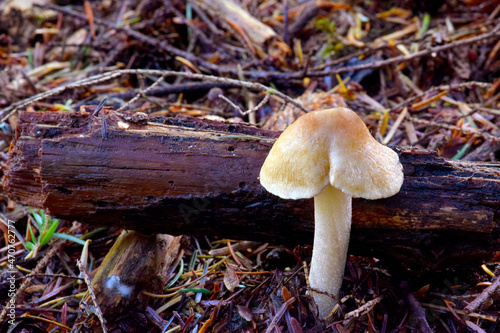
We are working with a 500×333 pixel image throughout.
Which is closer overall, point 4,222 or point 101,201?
point 101,201

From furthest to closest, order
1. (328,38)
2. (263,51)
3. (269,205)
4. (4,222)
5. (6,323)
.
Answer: (328,38) → (263,51) → (4,222) → (6,323) → (269,205)

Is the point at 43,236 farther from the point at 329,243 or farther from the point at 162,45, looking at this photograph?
the point at 162,45

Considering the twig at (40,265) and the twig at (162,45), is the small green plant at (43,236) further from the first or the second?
the twig at (162,45)

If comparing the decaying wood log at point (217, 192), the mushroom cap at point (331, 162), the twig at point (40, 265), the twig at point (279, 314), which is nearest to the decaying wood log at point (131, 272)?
the decaying wood log at point (217, 192)

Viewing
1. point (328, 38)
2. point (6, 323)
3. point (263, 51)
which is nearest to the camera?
point (6, 323)

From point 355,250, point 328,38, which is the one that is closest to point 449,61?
point 328,38

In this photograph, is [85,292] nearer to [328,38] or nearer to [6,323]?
[6,323]

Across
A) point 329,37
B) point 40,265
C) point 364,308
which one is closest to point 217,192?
point 364,308

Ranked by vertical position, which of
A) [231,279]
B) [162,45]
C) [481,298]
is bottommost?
[231,279]
